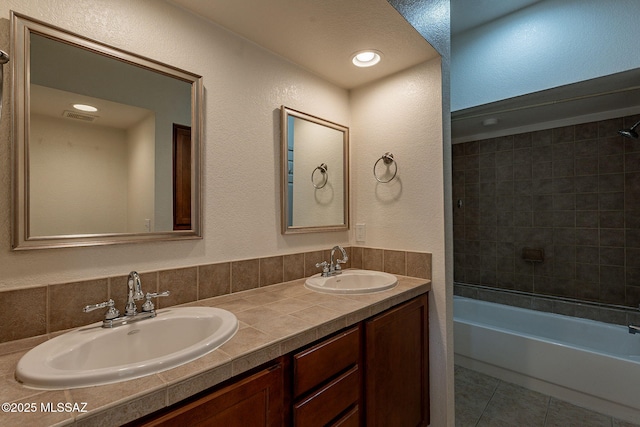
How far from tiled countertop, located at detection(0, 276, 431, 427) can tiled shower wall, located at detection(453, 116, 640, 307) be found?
223 centimetres

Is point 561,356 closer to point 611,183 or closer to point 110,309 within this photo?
point 611,183

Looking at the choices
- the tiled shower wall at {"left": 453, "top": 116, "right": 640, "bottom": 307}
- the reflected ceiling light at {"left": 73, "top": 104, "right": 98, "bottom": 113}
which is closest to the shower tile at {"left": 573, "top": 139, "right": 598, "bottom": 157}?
the tiled shower wall at {"left": 453, "top": 116, "right": 640, "bottom": 307}

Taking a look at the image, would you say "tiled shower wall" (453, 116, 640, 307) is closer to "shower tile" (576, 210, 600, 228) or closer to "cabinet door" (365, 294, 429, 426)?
Result: "shower tile" (576, 210, 600, 228)

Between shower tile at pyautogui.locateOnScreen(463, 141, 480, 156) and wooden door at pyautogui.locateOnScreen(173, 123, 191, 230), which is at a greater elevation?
shower tile at pyautogui.locateOnScreen(463, 141, 480, 156)

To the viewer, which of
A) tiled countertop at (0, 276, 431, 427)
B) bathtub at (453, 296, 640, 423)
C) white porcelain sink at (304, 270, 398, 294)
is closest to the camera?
tiled countertop at (0, 276, 431, 427)

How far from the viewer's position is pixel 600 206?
2.56 m

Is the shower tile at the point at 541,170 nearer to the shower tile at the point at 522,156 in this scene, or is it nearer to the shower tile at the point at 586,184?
the shower tile at the point at 522,156

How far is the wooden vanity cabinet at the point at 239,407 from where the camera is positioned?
0.67 meters

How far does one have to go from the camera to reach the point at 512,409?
1.97m

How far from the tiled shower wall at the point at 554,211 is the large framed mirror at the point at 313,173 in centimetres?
199

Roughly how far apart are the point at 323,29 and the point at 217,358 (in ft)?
4.74

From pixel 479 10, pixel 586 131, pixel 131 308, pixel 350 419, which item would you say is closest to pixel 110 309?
pixel 131 308

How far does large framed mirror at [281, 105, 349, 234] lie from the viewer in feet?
5.45

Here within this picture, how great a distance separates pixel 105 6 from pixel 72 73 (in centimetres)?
29
